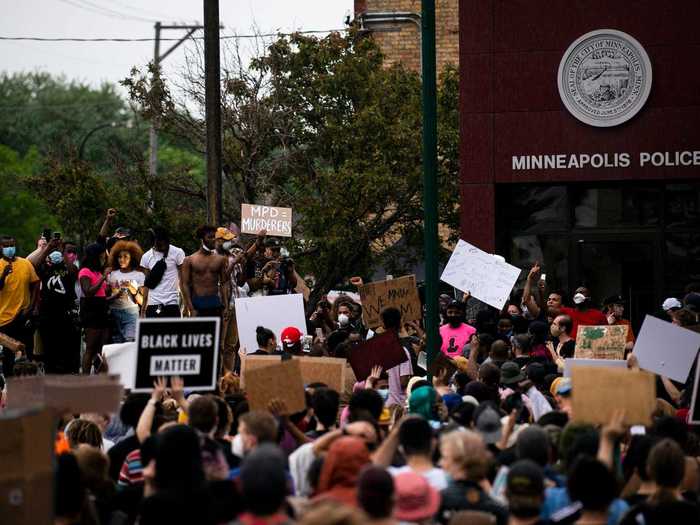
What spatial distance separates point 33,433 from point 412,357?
7.78m

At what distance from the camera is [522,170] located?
22484 mm

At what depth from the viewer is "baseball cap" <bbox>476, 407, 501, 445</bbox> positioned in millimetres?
9320

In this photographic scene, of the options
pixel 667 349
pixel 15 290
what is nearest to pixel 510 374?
pixel 667 349

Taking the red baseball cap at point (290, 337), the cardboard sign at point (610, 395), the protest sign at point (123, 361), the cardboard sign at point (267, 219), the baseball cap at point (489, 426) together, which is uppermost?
the cardboard sign at point (267, 219)

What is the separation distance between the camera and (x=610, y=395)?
8.89m

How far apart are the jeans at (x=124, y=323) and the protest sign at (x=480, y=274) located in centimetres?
383

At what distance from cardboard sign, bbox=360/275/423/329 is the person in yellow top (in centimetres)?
461

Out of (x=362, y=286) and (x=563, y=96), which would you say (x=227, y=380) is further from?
(x=563, y=96)

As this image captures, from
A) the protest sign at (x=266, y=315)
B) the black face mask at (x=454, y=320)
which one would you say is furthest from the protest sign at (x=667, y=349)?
the protest sign at (x=266, y=315)

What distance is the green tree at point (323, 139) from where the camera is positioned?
99.8ft

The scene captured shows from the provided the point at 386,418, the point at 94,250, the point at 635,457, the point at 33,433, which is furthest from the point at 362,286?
the point at 33,433

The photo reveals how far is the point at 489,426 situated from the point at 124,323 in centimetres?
1016

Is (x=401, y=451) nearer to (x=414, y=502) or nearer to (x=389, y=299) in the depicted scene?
(x=414, y=502)

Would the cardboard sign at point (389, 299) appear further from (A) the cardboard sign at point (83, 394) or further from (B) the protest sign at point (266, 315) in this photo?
(A) the cardboard sign at point (83, 394)
